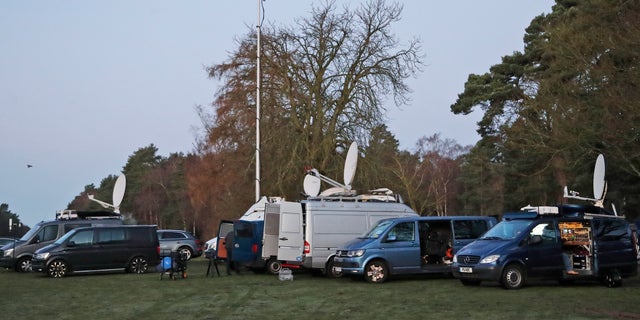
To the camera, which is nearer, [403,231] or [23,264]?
[403,231]

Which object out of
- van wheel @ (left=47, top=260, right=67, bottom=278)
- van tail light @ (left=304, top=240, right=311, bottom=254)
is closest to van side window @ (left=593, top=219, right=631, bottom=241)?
van tail light @ (left=304, top=240, right=311, bottom=254)

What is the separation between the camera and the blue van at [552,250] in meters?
16.9

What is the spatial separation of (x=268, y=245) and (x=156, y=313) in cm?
997

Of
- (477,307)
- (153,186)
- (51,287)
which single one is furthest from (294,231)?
(153,186)

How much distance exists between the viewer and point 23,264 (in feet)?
85.7

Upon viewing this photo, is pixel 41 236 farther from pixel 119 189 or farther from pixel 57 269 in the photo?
pixel 119 189

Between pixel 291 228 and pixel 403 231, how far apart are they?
3414 mm

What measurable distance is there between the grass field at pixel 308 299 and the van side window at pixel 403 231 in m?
1.13

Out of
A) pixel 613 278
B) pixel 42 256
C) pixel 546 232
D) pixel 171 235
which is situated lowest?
pixel 613 278

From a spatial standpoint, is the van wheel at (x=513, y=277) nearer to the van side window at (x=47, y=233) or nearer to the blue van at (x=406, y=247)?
the blue van at (x=406, y=247)

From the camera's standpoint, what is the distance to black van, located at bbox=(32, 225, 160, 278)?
75.7 ft

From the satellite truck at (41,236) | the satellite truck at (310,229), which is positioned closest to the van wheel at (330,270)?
the satellite truck at (310,229)

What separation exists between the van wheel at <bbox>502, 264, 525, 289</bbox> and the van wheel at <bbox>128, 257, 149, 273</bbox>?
1247 cm

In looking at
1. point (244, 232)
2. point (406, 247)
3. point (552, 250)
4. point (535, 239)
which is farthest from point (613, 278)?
point (244, 232)
